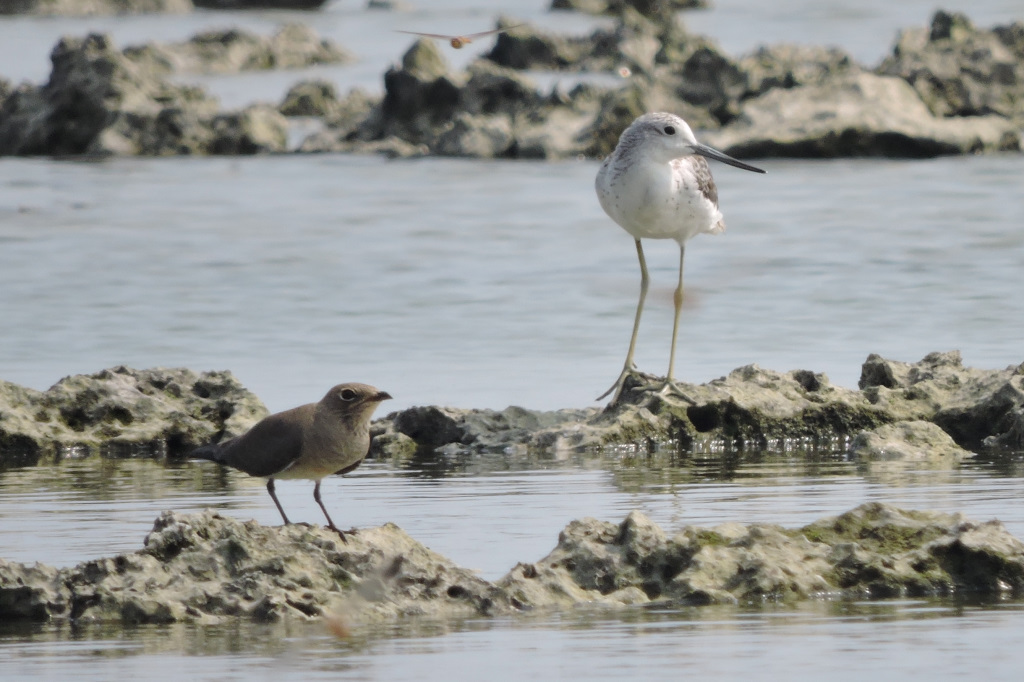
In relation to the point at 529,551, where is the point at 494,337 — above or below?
above

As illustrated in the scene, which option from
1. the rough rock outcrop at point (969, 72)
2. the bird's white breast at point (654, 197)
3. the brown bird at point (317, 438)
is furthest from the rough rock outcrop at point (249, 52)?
the brown bird at point (317, 438)

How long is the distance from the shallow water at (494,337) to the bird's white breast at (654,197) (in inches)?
41.5

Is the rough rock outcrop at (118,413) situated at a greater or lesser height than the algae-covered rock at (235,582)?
greater

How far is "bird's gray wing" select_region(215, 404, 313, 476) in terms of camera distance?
689 centimetres

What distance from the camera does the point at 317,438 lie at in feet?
22.4

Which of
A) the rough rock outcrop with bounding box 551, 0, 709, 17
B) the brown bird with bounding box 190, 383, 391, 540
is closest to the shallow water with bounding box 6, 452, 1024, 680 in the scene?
the brown bird with bounding box 190, 383, 391, 540

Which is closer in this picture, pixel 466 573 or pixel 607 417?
pixel 466 573

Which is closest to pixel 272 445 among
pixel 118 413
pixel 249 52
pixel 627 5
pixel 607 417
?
pixel 607 417

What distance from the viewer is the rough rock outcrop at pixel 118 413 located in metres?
10.3

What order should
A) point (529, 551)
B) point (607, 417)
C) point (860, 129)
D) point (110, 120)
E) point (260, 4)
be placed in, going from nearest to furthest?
point (529, 551)
point (607, 417)
point (860, 129)
point (110, 120)
point (260, 4)

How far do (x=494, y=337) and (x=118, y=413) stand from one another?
470cm

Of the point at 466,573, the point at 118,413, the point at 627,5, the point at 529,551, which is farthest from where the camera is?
the point at 627,5

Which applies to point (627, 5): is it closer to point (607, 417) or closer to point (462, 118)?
point (462, 118)

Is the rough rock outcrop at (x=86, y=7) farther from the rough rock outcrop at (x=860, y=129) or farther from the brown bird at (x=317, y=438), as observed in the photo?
the brown bird at (x=317, y=438)
